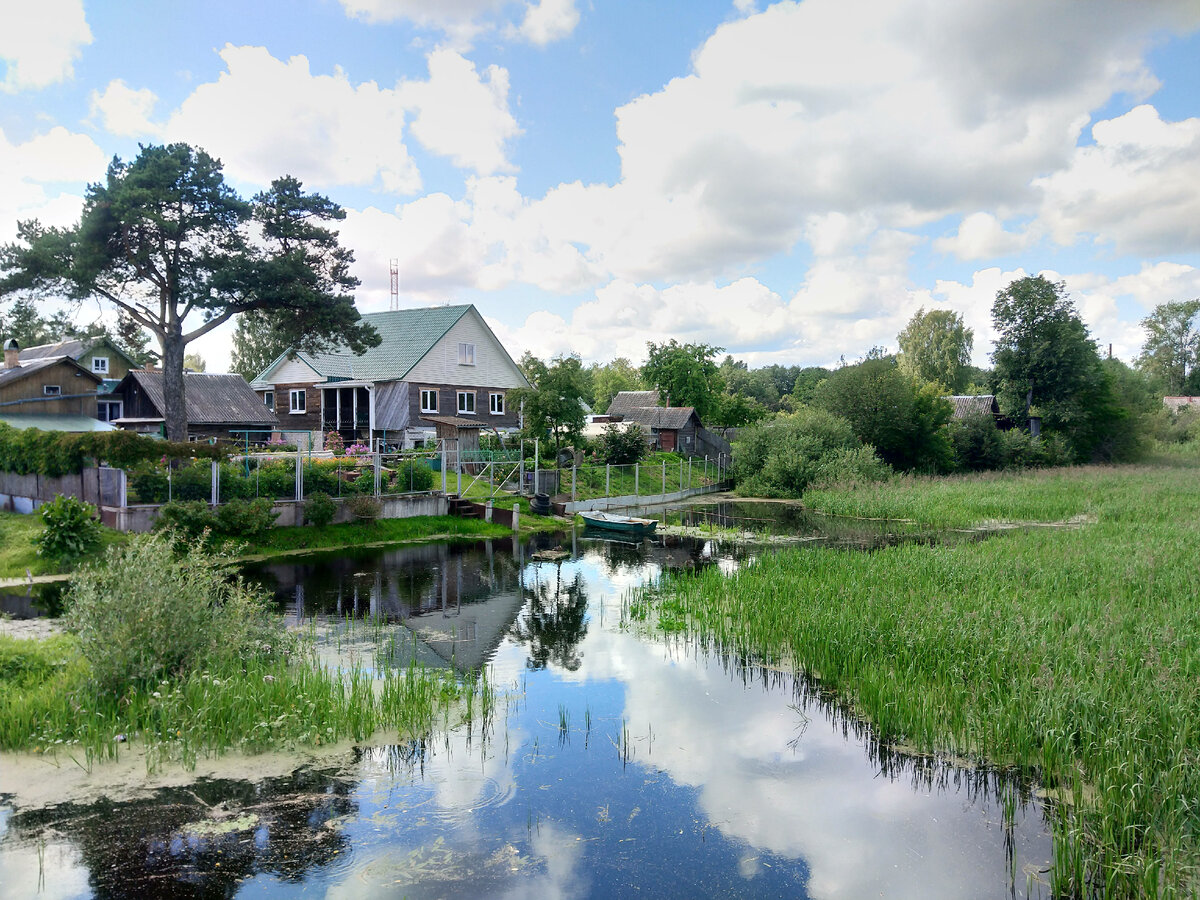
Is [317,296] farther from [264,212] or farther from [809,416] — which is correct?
[809,416]

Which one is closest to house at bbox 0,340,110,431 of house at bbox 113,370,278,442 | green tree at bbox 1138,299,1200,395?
house at bbox 113,370,278,442

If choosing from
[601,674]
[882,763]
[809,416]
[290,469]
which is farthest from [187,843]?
[809,416]

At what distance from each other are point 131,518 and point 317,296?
10.8 metres

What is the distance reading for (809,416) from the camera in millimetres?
48469

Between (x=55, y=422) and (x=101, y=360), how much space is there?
72.8 feet

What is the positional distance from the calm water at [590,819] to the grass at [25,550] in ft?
46.6

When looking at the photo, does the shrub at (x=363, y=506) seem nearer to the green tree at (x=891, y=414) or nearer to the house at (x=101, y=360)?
the house at (x=101, y=360)

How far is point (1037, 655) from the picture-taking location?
11.0m

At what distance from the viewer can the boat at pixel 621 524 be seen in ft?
96.9

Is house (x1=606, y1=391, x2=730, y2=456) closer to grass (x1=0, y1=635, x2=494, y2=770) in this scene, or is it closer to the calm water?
the calm water

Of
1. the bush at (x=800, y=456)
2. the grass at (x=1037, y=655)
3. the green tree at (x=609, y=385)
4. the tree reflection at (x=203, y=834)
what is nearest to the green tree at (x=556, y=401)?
the bush at (x=800, y=456)

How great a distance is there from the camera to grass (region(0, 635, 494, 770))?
886cm

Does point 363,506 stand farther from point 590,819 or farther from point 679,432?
point 679,432

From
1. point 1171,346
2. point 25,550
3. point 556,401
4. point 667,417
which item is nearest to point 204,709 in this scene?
point 25,550
